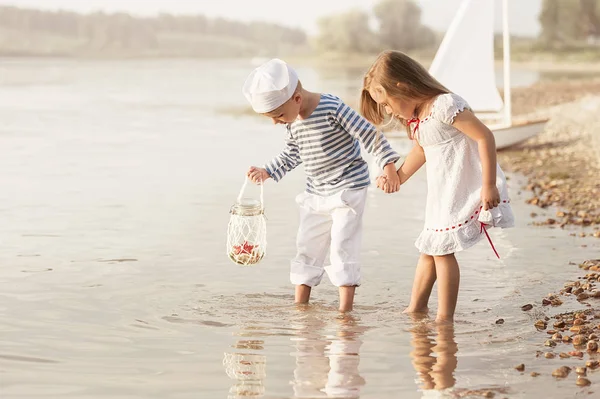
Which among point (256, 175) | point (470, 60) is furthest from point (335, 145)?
point (470, 60)

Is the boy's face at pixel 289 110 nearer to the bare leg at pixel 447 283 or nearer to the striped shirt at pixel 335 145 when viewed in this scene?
the striped shirt at pixel 335 145

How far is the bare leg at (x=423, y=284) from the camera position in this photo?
20.0ft

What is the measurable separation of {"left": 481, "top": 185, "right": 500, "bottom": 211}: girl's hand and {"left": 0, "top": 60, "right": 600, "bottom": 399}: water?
0.71 meters

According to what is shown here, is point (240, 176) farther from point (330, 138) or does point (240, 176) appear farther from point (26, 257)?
point (330, 138)

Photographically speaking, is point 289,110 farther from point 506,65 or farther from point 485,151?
point 506,65

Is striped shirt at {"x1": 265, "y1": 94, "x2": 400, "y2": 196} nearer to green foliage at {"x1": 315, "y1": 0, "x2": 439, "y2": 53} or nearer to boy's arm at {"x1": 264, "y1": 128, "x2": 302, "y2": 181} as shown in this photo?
boy's arm at {"x1": 264, "y1": 128, "x2": 302, "y2": 181}

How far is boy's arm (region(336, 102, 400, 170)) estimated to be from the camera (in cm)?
592

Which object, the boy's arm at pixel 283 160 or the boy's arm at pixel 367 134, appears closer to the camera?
the boy's arm at pixel 367 134

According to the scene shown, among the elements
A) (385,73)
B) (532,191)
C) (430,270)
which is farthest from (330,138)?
(532,191)

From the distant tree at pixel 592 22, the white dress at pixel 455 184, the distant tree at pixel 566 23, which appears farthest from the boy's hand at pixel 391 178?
the distant tree at pixel 592 22

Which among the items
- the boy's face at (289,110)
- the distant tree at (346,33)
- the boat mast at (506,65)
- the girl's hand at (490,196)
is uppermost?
the distant tree at (346,33)

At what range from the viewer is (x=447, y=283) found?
19.2ft

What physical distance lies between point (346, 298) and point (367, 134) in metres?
1.02

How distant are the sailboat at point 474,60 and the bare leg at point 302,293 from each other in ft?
34.1
